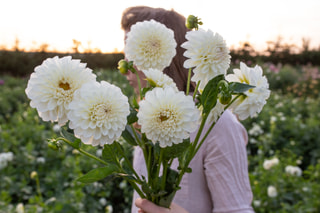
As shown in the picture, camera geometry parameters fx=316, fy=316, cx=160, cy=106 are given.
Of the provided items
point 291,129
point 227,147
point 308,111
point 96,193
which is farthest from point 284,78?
point 227,147

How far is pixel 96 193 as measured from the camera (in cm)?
256

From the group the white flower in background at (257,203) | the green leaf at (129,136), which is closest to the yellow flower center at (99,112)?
the green leaf at (129,136)

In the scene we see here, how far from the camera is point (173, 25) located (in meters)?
1.14

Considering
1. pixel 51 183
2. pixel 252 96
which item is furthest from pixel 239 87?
pixel 51 183

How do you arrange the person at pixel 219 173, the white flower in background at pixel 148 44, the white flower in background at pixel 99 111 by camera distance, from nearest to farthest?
the white flower in background at pixel 99 111
the white flower in background at pixel 148 44
the person at pixel 219 173

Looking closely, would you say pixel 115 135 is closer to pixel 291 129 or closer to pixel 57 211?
pixel 57 211

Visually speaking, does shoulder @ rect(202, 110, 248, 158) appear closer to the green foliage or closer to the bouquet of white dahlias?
the bouquet of white dahlias

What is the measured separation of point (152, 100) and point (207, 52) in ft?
0.47

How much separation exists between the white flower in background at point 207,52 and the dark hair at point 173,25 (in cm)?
51

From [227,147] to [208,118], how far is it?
44cm

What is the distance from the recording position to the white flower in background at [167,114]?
54 centimetres

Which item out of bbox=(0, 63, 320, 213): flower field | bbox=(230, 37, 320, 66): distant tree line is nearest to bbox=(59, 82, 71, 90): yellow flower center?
bbox=(0, 63, 320, 213): flower field

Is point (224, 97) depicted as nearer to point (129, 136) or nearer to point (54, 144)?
point (129, 136)

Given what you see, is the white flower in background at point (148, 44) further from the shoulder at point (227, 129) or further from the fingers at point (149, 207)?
the shoulder at point (227, 129)
